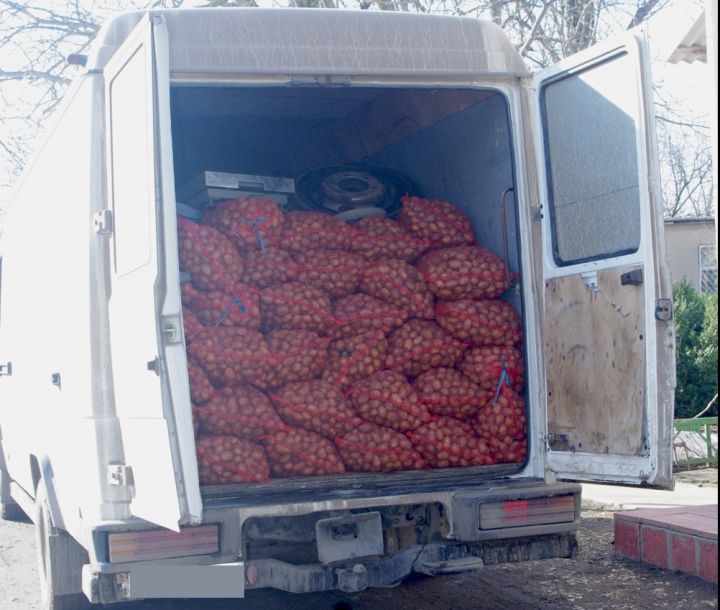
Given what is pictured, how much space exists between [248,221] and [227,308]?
1.93ft

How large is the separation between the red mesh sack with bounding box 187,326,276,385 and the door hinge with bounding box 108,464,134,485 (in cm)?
71

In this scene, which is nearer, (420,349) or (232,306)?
(232,306)

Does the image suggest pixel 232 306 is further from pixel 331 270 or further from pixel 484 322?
pixel 484 322

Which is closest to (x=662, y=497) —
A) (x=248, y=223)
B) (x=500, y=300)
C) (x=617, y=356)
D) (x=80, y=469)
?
(x=500, y=300)

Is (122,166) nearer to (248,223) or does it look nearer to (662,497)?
(248,223)

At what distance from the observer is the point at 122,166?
A: 10.6 feet

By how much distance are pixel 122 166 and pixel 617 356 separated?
2.18 meters

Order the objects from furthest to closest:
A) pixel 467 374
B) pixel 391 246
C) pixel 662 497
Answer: pixel 662 497
pixel 391 246
pixel 467 374

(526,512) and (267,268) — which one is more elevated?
(267,268)

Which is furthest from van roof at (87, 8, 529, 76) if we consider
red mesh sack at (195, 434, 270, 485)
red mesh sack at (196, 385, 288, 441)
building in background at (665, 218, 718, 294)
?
building in background at (665, 218, 718, 294)

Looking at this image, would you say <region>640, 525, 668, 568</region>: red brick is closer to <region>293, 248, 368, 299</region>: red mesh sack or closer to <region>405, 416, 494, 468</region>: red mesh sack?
<region>405, 416, 494, 468</region>: red mesh sack

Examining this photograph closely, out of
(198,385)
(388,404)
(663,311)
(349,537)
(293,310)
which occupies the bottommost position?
(349,537)

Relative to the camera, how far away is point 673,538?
4879 millimetres

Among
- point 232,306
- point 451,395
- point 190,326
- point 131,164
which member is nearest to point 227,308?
point 232,306
